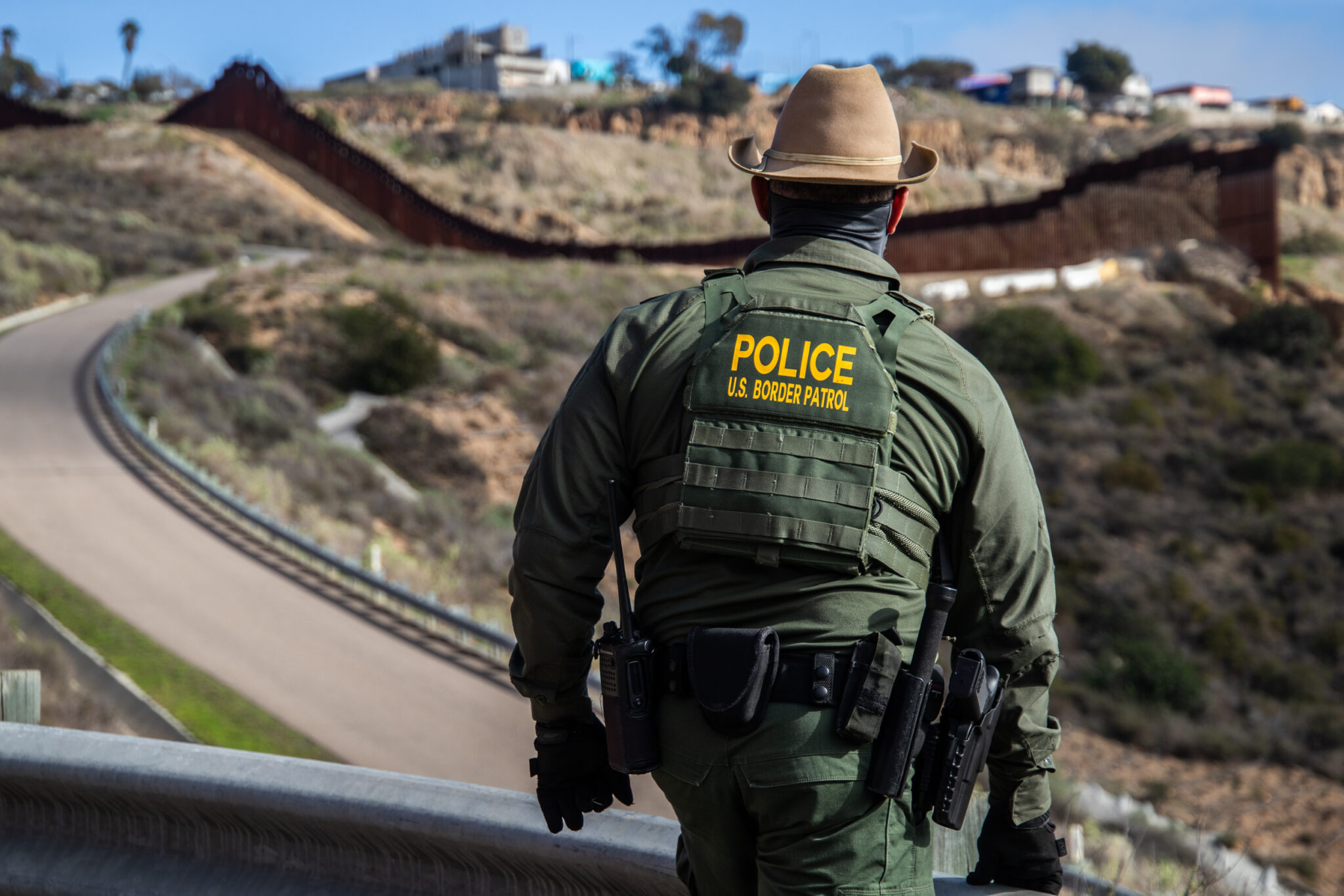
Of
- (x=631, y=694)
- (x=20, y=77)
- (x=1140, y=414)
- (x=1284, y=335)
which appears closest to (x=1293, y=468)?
(x=1140, y=414)

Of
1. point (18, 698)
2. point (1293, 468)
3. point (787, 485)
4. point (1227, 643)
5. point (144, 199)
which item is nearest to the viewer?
point (787, 485)

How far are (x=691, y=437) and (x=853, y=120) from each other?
0.77 meters

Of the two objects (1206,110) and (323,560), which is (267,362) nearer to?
(323,560)

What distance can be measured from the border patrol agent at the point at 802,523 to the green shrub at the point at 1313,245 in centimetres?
5926

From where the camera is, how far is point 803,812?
204 cm

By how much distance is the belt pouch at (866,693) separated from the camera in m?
2.05

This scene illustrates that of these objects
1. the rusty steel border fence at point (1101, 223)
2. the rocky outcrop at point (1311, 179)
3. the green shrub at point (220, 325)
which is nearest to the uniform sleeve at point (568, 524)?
the green shrub at point (220, 325)

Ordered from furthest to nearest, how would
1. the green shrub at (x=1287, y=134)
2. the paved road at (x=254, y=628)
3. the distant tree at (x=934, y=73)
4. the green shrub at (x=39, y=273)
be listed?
the distant tree at (x=934, y=73) → the green shrub at (x=1287, y=134) → the green shrub at (x=39, y=273) → the paved road at (x=254, y=628)

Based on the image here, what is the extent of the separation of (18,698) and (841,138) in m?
3.22

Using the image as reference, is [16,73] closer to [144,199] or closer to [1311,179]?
[144,199]

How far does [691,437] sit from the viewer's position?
2.21 m

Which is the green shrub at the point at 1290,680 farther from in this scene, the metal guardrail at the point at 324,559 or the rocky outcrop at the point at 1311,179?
the rocky outcrop at the point at 1311,179

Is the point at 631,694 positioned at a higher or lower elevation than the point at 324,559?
higher

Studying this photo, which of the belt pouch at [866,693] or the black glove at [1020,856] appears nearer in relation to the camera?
the belt pouch at [866,693]
